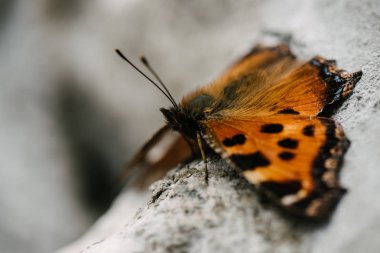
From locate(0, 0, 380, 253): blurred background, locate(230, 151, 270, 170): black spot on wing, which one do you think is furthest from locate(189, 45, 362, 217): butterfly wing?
locate(0, 0, 380, 253): blurred background

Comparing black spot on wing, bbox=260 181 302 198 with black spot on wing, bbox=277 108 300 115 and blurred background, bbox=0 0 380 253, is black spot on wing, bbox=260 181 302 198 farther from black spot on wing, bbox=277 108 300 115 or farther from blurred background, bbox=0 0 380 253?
blurred background, bbox=0 0 380 253

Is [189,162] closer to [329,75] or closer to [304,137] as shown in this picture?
[304,137]

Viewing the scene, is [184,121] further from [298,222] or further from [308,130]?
[298,222]

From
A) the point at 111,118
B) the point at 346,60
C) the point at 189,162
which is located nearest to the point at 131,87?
the point at 111,118

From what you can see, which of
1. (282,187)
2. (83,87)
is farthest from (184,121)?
(83,87)

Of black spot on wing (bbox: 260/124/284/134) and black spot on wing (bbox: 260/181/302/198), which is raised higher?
black spot on wing (bbox: 260/124/284/134)

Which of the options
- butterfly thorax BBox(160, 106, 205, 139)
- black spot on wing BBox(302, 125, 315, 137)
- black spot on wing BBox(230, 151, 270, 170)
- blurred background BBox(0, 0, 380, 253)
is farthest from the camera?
blurred background BBox(0, 0, 380, 253)
